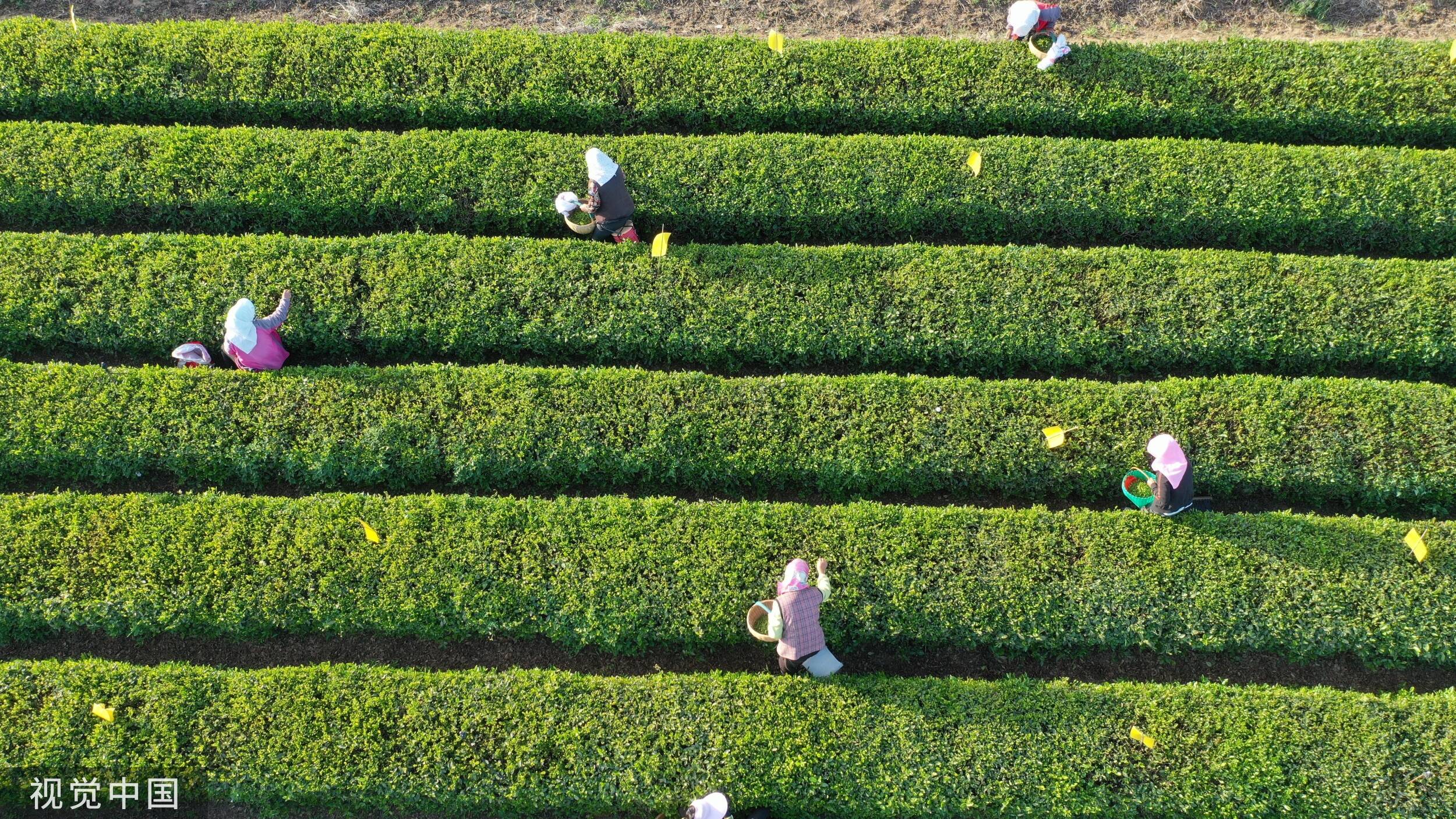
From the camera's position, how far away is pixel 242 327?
7.79 metres

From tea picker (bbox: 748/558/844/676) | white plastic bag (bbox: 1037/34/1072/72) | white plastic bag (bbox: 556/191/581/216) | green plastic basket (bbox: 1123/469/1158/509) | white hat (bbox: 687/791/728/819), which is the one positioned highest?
white plastic bag (bbox: 1037/34/1072/72)

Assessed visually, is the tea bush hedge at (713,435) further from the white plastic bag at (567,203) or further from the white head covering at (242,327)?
the white plastic bag at (567,203)

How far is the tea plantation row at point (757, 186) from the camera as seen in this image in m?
8.81

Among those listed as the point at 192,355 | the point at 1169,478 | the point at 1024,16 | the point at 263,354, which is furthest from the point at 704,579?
the point at 1024,16

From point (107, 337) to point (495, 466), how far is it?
4.03m

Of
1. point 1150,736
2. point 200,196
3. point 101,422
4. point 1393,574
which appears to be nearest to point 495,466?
point 101,422

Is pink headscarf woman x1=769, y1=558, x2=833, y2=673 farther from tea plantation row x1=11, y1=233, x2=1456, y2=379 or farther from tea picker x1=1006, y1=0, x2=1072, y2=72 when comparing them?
tea picker x1=1006, y1=0, x2=1072, y2=72

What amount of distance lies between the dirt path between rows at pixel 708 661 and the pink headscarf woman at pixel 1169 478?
128cm

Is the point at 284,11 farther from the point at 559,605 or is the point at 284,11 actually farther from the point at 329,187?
the point at 559,605

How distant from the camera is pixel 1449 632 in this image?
720 cm

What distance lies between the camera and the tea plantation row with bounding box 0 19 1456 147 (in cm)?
927

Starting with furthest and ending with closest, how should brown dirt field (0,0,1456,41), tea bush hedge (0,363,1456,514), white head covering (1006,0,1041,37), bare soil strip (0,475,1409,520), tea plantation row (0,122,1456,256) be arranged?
brown dirt field (0,0,1456,41) < white head covering (1006,0,1041,37) < tea plantation row (0,122,1456,256) < bare soil strip (0,475,1409,520) < tea bush hedge (0,363,1456,514)

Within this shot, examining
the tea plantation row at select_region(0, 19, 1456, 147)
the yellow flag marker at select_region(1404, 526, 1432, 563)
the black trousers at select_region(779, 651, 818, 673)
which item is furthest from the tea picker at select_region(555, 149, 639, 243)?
the yellow flag marker at select_region(1404, 526, 1432, 563)

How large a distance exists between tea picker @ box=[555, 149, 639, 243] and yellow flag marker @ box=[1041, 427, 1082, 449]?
14.3ft
